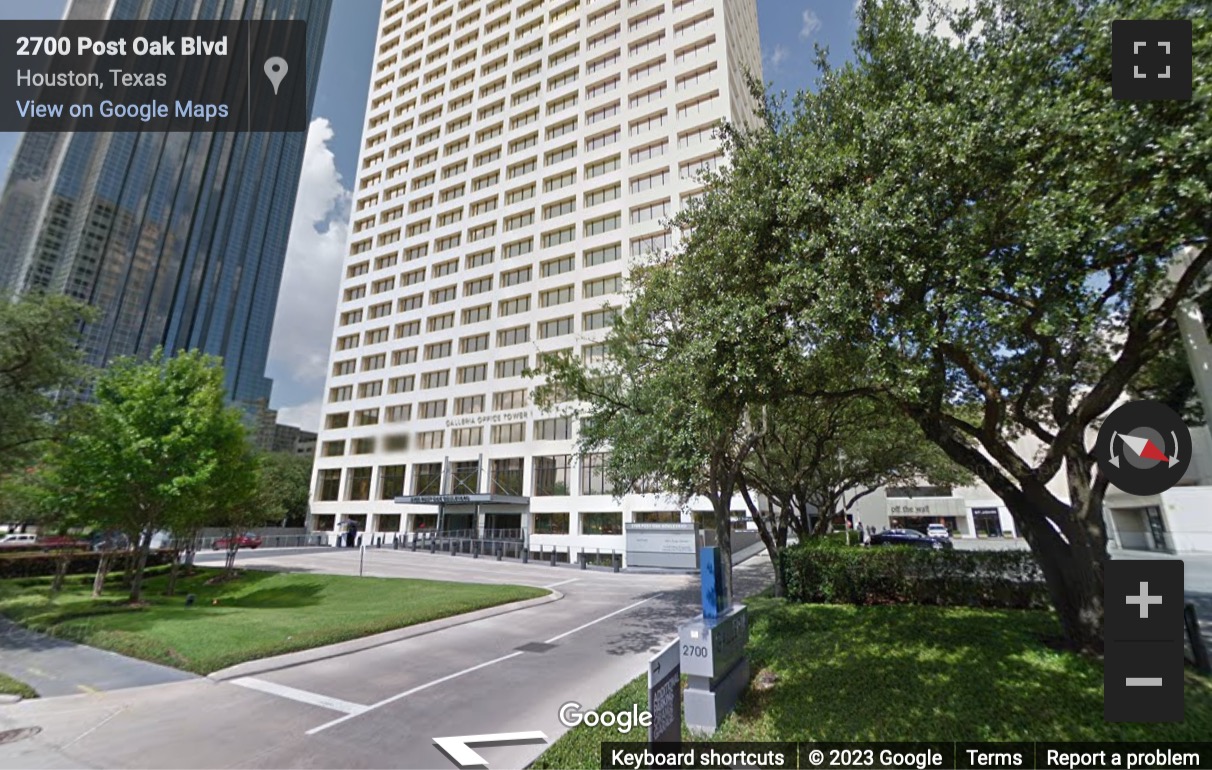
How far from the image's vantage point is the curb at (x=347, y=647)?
A: 9586 millimetres

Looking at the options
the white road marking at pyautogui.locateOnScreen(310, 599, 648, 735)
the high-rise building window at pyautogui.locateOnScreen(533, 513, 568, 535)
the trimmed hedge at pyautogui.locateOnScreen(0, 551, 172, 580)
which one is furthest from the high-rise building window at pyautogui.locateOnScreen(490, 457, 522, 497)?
the white road marking at pyautogui.locateOnScreen(310, 599, 648, 735)

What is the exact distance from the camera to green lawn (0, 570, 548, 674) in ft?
35.6

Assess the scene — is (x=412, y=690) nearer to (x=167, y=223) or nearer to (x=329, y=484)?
(x=329, y=484)

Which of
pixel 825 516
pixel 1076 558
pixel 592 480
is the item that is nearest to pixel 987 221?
pixel 1076 558

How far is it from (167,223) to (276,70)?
116 m

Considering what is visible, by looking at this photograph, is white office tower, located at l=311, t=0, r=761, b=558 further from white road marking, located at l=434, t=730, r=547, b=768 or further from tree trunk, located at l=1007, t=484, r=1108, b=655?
white road marking, located at l=434, t=730, r=547, b=768

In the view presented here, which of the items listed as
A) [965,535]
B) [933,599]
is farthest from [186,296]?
[965,535]

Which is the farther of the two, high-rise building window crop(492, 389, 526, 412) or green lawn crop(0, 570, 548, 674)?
high-rise building window crop(492, 389, 526, 412)

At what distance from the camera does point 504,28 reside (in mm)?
55688

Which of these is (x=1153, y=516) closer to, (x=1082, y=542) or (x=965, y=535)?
(x=965, y=535)

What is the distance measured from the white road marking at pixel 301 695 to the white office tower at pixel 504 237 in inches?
1089

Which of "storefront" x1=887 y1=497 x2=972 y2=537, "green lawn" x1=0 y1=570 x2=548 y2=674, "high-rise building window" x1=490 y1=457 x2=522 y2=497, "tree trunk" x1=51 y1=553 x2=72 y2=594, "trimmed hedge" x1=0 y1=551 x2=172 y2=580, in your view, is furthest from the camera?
"storefront" x1=887 y1=497 x2=972 y2=537

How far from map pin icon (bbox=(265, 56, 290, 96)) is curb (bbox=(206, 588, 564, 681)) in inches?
779

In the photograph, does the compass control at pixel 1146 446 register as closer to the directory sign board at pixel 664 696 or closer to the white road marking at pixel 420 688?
the directory sign board at pixel 664 696
